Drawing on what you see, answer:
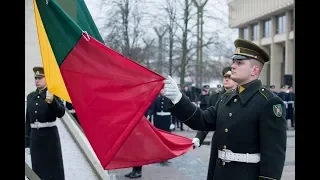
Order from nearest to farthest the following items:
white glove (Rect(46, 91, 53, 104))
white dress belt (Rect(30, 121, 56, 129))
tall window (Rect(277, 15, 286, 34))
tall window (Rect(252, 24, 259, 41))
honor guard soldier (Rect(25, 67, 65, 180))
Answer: white glove (Rect(46, 91, 53, 104)), honor guard soldier (Rect(25, 67, 65, 180)), white dress belt (Rect(30, 121, 56, 129)), tall window (Rect(277, 15, 286, 34)), tall window (Rect(252, 24, 259, 41))

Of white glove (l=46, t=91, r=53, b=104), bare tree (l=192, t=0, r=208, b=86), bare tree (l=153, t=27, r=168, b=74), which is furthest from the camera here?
bare tree (l=192, t=0, r=208, b=86)

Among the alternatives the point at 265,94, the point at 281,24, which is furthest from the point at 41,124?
the point at 281,24

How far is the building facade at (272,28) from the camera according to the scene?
117 feet

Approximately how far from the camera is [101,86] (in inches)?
133

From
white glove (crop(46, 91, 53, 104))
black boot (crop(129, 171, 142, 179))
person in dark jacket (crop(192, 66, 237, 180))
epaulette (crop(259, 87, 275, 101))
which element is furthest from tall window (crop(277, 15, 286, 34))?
epaulette (crop(259, 87, 275, 101))

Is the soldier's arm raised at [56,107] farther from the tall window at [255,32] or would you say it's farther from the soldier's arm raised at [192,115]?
the tall window at [255,32]

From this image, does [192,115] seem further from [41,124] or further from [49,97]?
[41,124]

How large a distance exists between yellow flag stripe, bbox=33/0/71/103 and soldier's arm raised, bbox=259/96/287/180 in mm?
1925

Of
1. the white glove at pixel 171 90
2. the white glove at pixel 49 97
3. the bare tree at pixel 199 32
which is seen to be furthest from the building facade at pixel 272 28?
the white glove at pixel 171 90

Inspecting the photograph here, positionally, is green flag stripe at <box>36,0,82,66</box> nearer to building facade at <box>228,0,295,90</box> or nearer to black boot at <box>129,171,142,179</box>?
black boot at <box>129,171,142,179</box>

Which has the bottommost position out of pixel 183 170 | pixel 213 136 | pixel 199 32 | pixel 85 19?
pixel 183 170

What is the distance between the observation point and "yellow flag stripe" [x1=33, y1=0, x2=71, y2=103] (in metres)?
3.54

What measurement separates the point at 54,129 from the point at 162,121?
613cm

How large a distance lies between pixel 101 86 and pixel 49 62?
861mm
